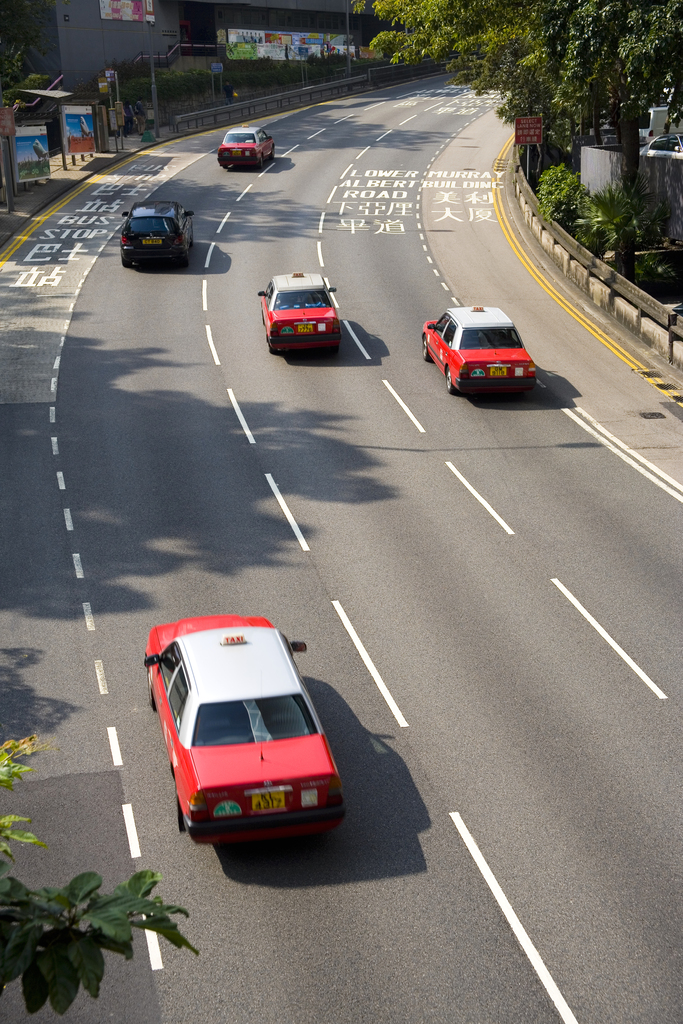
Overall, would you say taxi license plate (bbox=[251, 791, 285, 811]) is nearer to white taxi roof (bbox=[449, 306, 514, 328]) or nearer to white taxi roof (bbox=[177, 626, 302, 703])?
white taxi roof (bbox=[177, 626, 302, 703])

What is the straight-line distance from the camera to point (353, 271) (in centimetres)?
3203

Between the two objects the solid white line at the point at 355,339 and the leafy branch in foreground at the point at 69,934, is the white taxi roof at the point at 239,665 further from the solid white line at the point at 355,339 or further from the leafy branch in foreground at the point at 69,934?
the solid white line at the point at 355,339

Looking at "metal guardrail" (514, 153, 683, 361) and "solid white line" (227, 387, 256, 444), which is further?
"metal guardrail" (514, 153, 683, 361)

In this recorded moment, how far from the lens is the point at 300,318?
79.8ft

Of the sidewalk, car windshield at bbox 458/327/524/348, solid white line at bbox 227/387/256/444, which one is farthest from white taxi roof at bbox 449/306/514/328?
the sidewalk

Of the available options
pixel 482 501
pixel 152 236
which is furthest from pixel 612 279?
pixel 152 236

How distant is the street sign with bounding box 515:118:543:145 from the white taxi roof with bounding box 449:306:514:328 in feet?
58.4

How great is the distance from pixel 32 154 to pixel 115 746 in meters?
35.8

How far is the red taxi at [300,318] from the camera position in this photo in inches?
954

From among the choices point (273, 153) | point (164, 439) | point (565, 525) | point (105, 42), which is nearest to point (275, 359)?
point (164, 439)

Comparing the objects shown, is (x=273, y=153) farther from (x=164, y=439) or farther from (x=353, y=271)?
(x=164, y=439)

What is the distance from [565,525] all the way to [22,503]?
917 cm

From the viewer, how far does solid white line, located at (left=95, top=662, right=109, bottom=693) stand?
467 inches

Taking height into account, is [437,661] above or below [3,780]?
below
